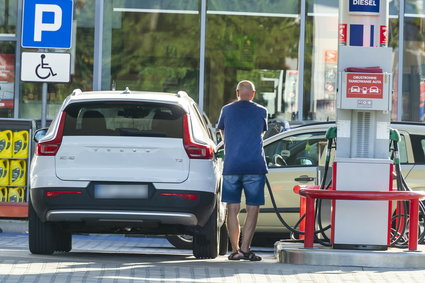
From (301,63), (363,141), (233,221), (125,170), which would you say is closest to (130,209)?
(125,170)

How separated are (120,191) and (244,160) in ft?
4.07

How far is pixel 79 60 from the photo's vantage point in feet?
68.5

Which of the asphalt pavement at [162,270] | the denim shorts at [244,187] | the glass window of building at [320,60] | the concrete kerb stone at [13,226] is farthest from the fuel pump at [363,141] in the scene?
the glass window of building at [320,60]

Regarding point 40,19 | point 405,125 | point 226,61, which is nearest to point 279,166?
point 405,125

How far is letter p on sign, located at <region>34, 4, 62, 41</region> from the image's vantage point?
16.1 meters

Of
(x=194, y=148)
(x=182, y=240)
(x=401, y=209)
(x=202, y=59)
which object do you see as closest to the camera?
(x=194, y=148)

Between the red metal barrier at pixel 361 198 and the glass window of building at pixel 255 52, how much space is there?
9.09m

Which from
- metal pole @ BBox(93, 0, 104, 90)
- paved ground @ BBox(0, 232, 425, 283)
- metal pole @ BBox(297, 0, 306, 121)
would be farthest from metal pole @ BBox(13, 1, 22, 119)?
paved ground @ BBox(0, 232, 425, 283)

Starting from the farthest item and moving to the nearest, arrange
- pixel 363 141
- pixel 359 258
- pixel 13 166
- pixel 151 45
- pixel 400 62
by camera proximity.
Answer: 1. pixel 400 62
2. pixel 151 45
3. pixel 13 166
4. pixel 363 141
5. pixel 359 258

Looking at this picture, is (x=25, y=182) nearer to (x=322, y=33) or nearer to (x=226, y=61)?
(x=226, y=61)

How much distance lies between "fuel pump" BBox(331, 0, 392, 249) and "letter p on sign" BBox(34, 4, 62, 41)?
5451 mm

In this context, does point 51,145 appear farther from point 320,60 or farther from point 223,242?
point 320,60

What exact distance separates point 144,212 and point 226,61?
9.91 metres

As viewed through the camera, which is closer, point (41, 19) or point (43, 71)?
point (43, 71)
